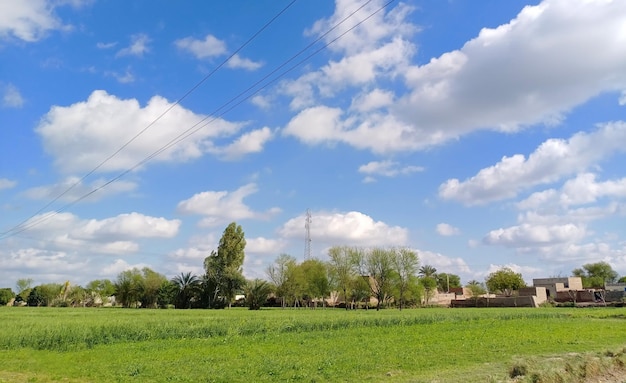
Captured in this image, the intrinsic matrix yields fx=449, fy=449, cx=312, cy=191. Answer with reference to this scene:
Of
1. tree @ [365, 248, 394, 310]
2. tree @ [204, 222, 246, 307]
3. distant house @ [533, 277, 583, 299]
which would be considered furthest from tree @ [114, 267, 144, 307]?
distant house @ [533, 277, 583, 299]

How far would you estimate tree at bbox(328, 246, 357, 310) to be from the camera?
109312mm

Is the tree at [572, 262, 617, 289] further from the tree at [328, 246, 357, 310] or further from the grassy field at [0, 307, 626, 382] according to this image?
the grassy field at [0, 307, 626, 382]

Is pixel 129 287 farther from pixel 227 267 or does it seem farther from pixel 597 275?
pixel 597 275

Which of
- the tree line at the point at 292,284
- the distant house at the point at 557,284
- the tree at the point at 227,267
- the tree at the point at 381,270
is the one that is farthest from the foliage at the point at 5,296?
the distant house at the point at 557,284

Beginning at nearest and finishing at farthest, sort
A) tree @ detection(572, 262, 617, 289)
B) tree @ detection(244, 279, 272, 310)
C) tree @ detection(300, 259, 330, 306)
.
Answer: tree @ detection(244, 279, 272, 310) < tree @ detection(300, 259, 330, 306) < tree @ detection(572, 262, 617, 289)

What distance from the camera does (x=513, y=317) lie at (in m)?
48.9

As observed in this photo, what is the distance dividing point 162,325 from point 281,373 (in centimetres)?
1941

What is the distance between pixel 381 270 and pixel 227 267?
35464 mm

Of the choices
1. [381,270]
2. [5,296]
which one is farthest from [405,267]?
[5,296]

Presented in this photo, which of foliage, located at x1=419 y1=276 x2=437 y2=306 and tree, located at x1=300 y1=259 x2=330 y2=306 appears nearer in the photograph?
tree, located at x1=300 y1=259 x2=330 y2=306

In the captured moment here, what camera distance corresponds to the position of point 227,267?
98.6 meters

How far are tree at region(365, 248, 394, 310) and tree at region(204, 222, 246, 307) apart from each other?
30.3 meters

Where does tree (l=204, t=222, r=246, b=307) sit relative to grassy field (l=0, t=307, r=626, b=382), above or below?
above

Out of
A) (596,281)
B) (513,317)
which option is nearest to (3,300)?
(513,317)
